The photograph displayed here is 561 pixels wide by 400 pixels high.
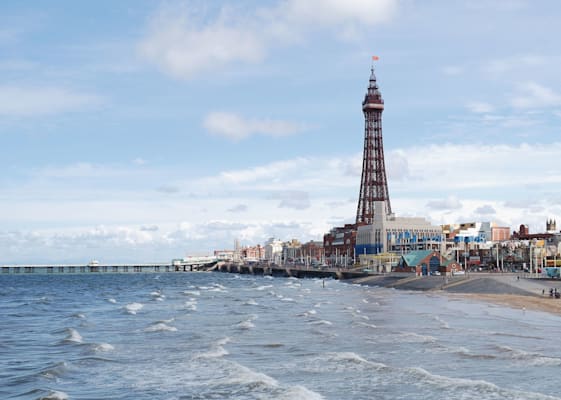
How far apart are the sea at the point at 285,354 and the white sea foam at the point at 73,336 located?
11cm

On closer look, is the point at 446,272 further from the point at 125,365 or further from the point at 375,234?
the point at 125,365

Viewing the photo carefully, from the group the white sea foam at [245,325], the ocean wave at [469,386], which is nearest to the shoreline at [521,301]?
the white sea foam at [245,325]

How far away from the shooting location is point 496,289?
8469cm

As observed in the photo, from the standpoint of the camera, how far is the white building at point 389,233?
177750 mm

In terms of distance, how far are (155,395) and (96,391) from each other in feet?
8.92

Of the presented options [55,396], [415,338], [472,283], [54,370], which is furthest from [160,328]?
[472,283]

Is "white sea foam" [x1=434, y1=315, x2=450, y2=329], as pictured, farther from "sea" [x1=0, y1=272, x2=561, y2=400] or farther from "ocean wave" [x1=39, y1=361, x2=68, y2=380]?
"ocean wave" [x1=39, y1=361, x2=68, y2=380]

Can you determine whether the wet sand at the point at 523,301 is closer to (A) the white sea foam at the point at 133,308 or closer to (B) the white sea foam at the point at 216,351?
(B) the white sea foam at the point at 216,351

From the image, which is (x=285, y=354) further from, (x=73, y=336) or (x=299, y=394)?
(x=73, y=336)

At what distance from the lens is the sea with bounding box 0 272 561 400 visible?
1088 inches

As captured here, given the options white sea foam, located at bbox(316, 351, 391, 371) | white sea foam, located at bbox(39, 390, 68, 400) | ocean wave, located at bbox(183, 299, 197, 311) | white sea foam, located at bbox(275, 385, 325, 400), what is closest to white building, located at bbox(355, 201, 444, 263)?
ocean wave, located at bbox(183, 299, 197, 311)

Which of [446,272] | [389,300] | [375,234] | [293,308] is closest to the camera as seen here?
[293,308]

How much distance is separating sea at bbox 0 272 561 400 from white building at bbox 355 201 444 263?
115884mm

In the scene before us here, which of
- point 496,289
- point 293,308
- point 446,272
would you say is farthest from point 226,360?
point 446,272
